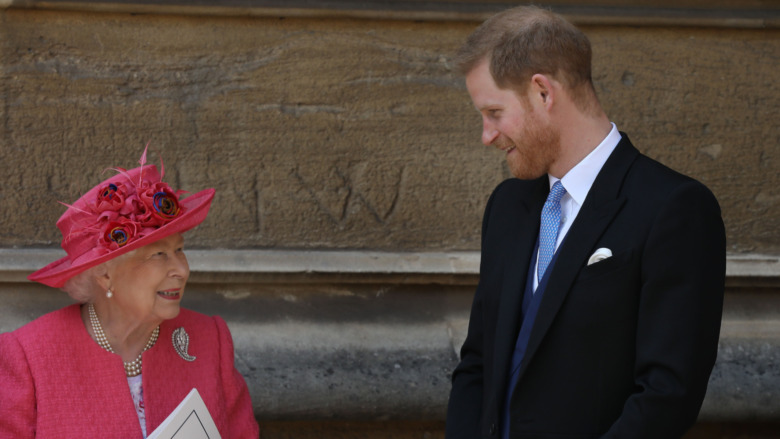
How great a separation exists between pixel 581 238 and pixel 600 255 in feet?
0.23

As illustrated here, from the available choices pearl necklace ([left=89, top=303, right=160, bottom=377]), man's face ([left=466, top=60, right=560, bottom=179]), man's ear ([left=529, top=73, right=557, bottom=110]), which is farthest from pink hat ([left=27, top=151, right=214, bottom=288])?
man's ear ([left=529, top=73, right=557, bottom=110])

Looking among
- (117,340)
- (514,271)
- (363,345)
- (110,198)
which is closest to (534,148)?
(514,271)

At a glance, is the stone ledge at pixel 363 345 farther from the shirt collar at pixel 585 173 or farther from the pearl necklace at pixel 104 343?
the shirt collar at pixel 585 173

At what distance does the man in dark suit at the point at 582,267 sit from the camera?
1840 millimetres

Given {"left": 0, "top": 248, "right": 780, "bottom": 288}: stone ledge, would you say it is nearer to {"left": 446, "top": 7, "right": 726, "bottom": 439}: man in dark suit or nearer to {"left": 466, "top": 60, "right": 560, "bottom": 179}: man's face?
{"left": 446, "top": 7, "right": 726, "bottom": 439}: man in dark suit

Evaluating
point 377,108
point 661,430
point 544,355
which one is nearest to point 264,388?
point 377,108

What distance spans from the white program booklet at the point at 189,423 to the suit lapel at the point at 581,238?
80 centimetres

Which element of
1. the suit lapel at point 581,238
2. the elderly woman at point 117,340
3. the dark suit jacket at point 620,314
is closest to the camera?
the dark suit jacket at point 620,314

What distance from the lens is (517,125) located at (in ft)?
6.73

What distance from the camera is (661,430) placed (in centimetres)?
185

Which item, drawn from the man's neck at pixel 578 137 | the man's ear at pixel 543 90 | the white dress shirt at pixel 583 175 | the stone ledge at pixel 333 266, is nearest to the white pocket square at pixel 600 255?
the white dress shirt at pixel 583 175

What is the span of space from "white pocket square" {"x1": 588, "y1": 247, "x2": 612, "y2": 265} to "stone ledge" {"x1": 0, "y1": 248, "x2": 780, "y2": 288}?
160 cm

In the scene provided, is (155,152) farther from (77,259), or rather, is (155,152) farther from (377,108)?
(77,259)

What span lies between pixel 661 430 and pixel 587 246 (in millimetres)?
416
